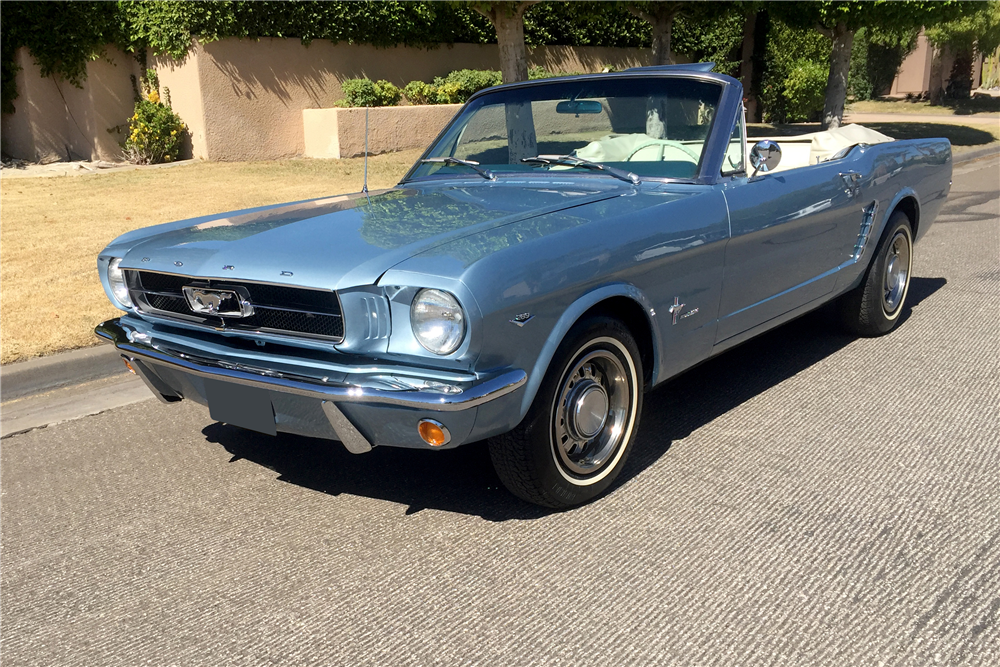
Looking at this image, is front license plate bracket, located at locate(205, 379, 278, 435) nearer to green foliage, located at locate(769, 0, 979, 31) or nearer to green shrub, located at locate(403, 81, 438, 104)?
green shrub, located at locate(403, 81, 438, 104)

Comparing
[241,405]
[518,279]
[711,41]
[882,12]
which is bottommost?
[241,405]

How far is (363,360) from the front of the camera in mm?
2988

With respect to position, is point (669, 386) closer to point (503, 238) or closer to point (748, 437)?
point (748, 437)

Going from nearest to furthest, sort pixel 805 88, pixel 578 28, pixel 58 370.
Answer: pixel 58 370 → pixel 578 28 → pixel 805 88

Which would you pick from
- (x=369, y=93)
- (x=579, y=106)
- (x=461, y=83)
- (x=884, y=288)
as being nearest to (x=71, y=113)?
(x=369, y=93)

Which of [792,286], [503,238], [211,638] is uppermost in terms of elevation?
[503,238]

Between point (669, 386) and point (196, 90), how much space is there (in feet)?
40.8

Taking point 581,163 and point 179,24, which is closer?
point 581,163

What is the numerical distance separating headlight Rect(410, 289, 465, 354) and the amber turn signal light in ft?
0.75

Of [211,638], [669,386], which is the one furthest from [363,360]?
[669,386]

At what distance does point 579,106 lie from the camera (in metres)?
4.37

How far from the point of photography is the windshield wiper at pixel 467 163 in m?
4.36

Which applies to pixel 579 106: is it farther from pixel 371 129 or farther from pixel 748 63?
pixel 748 63

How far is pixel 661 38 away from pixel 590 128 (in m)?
12.8
